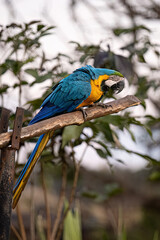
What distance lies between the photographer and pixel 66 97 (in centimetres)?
94

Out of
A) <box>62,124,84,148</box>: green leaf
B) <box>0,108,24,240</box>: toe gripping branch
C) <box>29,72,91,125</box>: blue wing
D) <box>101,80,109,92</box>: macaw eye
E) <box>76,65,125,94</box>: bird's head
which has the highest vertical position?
<box>76,65,125,94</box>: bird's head

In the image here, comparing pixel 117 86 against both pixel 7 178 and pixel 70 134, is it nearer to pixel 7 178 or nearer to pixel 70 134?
pixel 70 134

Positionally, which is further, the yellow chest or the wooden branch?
the yellow chest

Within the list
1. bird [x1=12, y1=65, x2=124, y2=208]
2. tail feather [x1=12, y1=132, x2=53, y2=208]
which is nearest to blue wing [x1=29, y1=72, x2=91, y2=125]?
bird [x1=12, y1=65, x2=124, y2=208]

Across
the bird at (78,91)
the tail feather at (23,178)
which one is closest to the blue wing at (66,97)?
the bird at (78,91)

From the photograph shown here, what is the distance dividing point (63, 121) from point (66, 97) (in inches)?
7.1

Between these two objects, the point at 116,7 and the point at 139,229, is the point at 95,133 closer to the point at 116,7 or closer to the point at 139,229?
the point at 116,7

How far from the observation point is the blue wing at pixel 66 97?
0.93 meters

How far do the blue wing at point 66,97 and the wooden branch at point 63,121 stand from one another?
0.07 meters

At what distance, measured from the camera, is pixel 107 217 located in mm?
3479

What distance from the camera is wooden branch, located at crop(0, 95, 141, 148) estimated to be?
695 mm

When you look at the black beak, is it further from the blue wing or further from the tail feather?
the tail feather

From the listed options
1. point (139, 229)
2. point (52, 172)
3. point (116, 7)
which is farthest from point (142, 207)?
point (116, 7)

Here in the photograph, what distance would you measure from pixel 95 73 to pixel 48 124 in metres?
0.32
